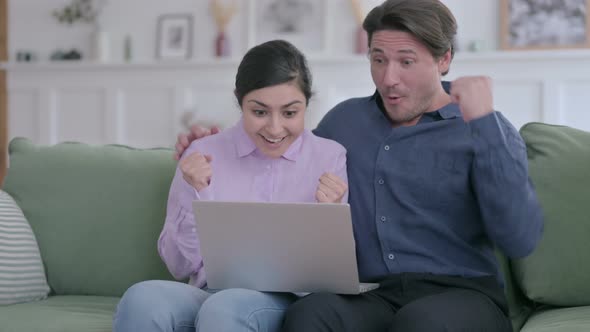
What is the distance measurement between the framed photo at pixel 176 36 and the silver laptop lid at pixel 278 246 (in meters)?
4.12

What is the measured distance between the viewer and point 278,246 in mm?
1594

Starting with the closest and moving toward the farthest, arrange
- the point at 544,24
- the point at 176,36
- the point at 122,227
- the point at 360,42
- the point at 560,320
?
the point at 560,320, the point at 122,227, the point at 544,24, the point at 360,42, the point at 176,36

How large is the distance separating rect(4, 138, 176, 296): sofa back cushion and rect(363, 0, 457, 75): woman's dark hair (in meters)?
0.73

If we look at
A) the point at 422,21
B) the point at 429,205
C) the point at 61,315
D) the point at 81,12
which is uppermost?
the point at 81,12

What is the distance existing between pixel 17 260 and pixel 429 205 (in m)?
1.07

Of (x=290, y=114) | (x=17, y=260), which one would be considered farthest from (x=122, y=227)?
(x=290, y=114)

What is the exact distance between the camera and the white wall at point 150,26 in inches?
203

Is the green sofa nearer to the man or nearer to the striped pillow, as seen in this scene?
the striped pillow

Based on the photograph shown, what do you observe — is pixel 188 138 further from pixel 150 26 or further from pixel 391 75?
pixel 150 26

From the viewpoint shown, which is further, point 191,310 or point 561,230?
point 561,230

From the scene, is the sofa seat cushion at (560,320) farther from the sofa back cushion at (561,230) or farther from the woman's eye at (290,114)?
the woman's eye at (290,114)

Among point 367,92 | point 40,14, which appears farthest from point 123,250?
point 40,14

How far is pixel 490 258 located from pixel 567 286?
0.25 metres

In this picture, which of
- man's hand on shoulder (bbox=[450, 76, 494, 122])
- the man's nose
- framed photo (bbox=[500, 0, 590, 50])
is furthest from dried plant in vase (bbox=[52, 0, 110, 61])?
man's hand on shoulder (bbox=[450, 76, 494, 122])
